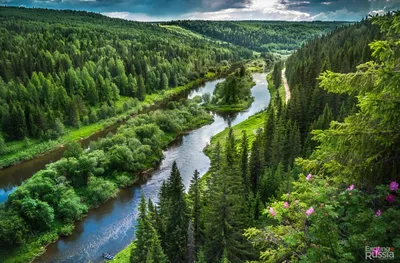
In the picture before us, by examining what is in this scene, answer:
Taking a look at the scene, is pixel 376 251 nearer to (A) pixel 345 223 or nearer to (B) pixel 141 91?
(A) pixel 345 223

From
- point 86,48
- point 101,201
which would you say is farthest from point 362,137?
point 86,48

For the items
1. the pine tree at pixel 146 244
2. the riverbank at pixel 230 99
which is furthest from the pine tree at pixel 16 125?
the pine tree at pixel 146 244

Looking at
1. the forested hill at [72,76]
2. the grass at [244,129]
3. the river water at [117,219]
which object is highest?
the forested hill at [72,76]

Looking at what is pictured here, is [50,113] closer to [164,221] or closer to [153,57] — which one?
[164,221]

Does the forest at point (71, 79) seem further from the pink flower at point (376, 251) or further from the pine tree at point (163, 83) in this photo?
the pink flower at point (376, 251)

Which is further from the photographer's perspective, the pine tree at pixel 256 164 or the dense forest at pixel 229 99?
the dense forest at pixel 229 99

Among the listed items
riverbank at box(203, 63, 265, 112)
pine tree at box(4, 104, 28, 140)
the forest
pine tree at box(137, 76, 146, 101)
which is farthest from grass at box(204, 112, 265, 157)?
pine tree at box(4, 104, 28, 140)

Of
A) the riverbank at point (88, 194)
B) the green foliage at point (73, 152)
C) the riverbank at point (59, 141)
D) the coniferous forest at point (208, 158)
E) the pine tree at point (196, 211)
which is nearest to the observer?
the coniferous forest at point (208, 158)
